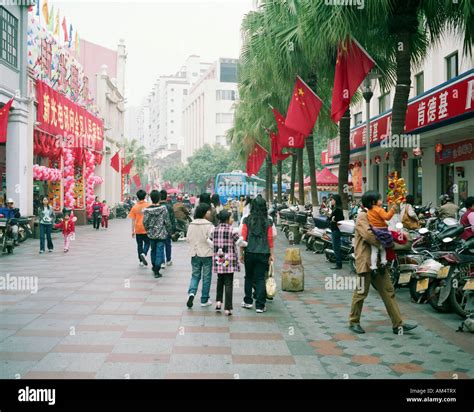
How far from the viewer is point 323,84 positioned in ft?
67.9

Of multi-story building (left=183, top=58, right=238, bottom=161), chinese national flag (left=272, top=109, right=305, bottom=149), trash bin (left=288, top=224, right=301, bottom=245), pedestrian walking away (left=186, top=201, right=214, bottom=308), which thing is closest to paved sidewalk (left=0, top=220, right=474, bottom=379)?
pedestrian walking away (left=186, top=201, right=214, bottom=308)

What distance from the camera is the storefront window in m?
24.8

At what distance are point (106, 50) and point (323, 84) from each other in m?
30.5

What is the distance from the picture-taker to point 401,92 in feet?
37.8

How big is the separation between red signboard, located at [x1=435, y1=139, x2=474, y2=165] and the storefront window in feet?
11.6

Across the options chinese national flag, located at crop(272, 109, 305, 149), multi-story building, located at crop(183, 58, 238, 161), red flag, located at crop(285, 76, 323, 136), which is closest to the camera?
red flag, located at crop(285, 76, 323, 136)

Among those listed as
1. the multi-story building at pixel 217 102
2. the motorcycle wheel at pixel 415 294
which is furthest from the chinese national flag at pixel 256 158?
the multi-story building at pixel 217 102

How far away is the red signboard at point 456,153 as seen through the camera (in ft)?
59.6

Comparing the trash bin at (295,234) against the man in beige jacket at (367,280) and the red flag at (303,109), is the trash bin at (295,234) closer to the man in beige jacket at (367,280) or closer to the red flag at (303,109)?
the red flag at (303,109)

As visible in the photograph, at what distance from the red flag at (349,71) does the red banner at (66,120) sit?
13.5 metres

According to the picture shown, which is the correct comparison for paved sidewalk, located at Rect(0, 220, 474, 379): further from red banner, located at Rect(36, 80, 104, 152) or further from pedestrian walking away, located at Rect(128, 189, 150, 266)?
red banner, located at Rect(36, 80, 104, 152)

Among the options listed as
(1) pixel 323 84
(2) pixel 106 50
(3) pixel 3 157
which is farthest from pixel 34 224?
(2) pixel 106 50
